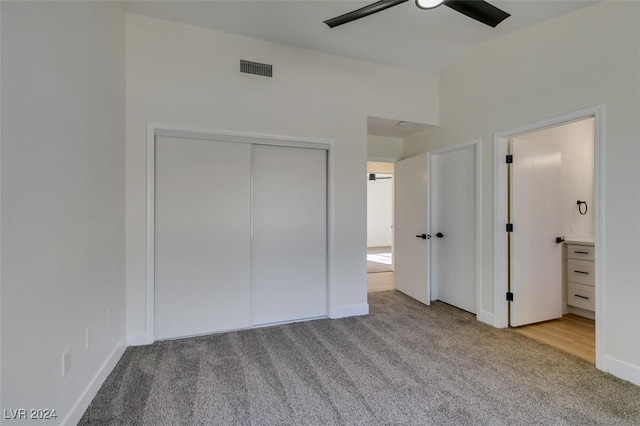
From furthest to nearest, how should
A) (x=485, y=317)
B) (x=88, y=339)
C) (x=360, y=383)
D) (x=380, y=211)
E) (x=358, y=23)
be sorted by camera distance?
(x=380, y=211) → (x=485, y=317) → (x=358, y=23) → (x=360, y=383) → (x=88, y=339)

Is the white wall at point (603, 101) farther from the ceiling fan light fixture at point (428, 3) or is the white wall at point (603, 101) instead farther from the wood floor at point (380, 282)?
the wood floor at point (380, 282)

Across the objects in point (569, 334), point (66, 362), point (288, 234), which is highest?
point (288, 234)

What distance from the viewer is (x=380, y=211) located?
10000 mm

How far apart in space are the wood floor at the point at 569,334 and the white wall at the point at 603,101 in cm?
36

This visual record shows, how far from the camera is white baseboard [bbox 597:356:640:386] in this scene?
6.59 feet

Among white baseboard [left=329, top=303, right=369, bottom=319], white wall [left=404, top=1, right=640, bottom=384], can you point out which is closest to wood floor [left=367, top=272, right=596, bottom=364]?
white wall [left=404, top=1, right=640, bottom=384]

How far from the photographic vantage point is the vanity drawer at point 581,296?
126 inches

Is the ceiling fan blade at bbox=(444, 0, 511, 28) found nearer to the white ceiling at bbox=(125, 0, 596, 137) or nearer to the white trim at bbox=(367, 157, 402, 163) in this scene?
the white ceiling at bbox=(125, 0, 596, 137)

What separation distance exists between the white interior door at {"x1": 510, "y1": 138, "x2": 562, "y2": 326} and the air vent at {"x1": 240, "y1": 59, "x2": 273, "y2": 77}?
2.69 metres

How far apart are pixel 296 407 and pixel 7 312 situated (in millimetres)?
1508

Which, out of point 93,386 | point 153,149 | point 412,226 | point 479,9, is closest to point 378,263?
point 412,226

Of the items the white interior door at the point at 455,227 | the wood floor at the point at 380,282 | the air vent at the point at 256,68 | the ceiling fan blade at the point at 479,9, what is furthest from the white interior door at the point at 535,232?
the air vent at the point at 256,68

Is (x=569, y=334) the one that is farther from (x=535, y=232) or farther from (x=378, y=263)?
(x=378, y=263)

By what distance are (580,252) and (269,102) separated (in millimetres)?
3945
